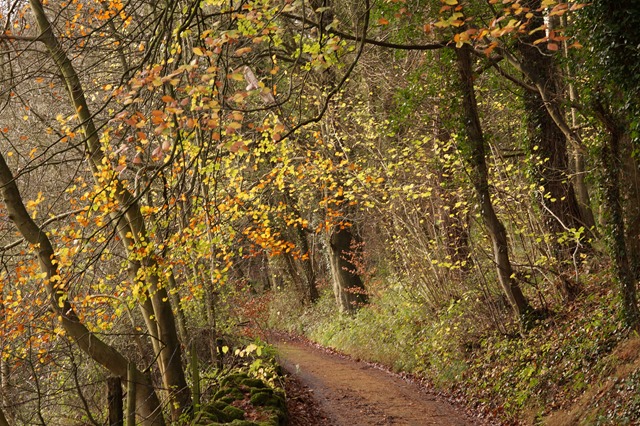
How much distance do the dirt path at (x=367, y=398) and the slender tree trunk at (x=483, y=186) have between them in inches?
84.3

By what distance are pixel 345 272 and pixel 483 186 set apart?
9.44 meters

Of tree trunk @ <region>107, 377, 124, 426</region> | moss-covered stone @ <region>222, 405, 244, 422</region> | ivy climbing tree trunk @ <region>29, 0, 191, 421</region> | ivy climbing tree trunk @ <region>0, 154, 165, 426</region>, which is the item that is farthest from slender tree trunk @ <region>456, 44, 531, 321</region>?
tree trunk @ <region>107, 377, 124, 426</region>

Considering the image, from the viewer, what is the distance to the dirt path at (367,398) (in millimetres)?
10117

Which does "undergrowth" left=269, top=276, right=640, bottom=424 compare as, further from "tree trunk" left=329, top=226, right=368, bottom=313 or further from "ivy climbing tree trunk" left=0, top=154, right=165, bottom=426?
"ivy climbing tree trunk" left=0, top=154, right=165, bottom=426

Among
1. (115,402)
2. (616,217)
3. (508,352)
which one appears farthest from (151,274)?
(616,217)

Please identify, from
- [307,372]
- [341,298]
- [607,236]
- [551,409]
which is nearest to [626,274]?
[607,236]

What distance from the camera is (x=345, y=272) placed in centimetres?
1975

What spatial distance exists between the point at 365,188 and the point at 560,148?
421 cm

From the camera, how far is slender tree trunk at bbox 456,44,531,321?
35.3 ft

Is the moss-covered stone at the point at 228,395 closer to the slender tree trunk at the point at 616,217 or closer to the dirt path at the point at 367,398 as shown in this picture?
the dirt path at the point at 367,398

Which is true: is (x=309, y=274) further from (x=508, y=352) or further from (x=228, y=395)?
(x=228, y=395)

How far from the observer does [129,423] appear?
6887 millimetres

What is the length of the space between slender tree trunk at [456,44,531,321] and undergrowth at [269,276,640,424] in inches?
25.4

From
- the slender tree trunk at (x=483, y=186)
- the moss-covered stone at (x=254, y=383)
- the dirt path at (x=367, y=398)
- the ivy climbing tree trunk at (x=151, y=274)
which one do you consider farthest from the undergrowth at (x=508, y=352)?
the ivy climbing tree trunk at (x=151, y=274)
